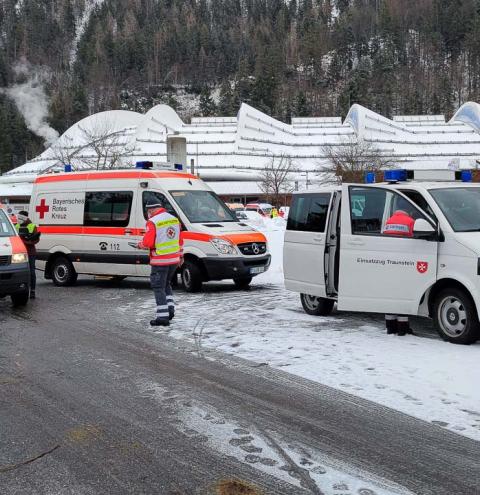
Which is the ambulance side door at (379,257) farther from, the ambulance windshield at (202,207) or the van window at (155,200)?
the van window at (155,200)

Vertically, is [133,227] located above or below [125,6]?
below

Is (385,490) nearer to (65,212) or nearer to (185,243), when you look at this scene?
(185,243)

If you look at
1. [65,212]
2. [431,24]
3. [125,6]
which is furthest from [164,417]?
[125,6]

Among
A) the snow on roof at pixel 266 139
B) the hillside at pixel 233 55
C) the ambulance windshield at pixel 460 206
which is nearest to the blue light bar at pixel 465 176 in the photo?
the ambulance windshield at pixel 460 206

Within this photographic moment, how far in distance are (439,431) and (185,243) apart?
8.16m

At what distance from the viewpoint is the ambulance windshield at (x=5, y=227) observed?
10893mm

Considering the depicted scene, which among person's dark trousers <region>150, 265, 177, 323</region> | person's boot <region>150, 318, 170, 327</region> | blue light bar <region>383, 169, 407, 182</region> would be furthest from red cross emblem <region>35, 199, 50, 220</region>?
blue light bar <region>383, 169, 407, 182</region>

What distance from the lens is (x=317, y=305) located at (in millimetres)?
9219

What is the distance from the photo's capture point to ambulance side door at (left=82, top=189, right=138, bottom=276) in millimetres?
12836

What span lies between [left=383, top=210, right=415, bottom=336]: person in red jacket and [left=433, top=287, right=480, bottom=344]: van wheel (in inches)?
19.6

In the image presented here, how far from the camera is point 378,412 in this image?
4.99 metres

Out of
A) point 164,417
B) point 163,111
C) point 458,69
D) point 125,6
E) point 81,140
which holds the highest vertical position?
point 125,6

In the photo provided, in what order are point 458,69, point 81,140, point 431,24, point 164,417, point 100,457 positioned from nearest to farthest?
point 100,457 < point 164,417 < point 81,140 < point 458,69 < point 431,24

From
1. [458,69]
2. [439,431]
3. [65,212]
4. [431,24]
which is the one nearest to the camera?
[439,431]
